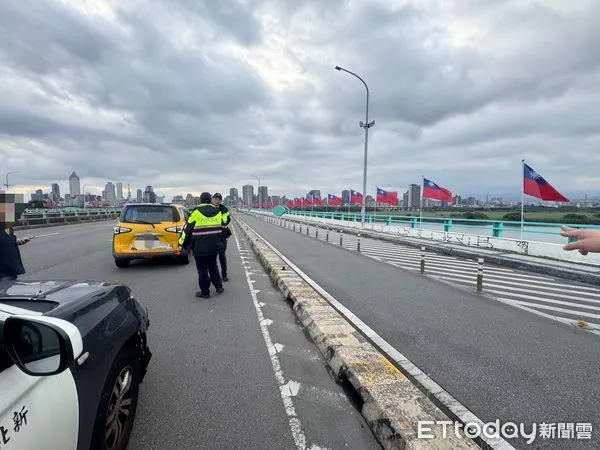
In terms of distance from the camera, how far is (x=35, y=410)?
5.34 ft

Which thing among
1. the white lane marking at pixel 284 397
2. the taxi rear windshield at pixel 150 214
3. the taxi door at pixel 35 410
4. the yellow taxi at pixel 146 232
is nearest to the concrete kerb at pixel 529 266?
the white lane marking at pixel 284 397

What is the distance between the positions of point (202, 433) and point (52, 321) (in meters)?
1.74

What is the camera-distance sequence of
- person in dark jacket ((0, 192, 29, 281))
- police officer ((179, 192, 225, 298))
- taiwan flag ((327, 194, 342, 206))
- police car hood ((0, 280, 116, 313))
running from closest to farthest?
police car hood ((0, 280, 116, 313)) < person in dark jacket ((0, 192, 29, 281)) < police officer ((179, 192, 225, 298)) < taiwan flag ((327, 194, 342, 206))

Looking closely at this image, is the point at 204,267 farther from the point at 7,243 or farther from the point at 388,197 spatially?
the point at 388,197

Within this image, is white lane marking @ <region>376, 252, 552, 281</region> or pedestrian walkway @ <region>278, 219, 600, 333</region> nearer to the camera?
pedestrian walkway @ <region>278, 219, 600, 333</region>

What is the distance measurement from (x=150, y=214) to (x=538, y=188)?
14981 millimetres

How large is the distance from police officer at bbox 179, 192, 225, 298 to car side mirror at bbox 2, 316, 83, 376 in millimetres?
5122

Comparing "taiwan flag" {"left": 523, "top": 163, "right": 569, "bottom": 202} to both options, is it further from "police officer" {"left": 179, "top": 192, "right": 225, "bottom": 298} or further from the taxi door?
the taxi door

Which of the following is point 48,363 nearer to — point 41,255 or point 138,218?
point 138,218

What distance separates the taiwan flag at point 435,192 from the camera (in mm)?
22625

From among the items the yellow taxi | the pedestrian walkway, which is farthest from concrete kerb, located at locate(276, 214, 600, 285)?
the yellow taxi

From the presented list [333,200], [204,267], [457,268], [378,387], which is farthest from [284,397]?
[333,200]

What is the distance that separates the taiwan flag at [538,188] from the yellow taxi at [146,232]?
13993 millimetres

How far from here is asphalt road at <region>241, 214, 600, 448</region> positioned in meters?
3.24
